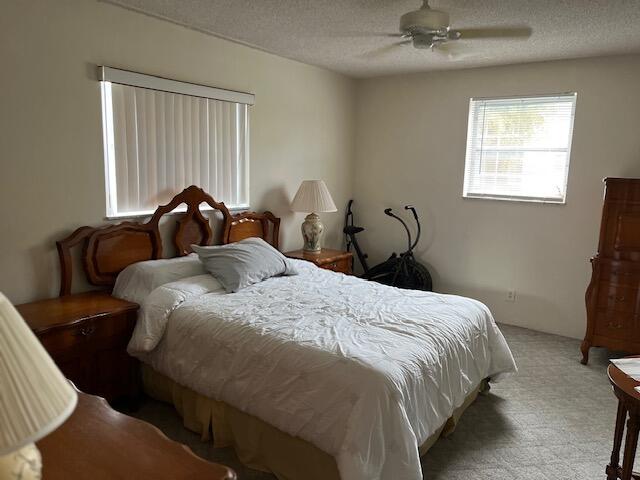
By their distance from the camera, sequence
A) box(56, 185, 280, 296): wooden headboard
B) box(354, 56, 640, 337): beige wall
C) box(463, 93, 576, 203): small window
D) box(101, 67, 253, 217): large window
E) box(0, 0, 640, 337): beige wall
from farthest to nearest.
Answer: box(463, 93, 576, 203): small window
box(354, 56, 640, 337): beige wall
box(101, 67, 253, 217): large window
box(56, 185, 280, 296): wooden headboard
box(0, 0, 640, 337): beige wall

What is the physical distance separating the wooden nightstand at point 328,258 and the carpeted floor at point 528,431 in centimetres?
172

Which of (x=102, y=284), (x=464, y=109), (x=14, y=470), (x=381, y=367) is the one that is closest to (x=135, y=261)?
(x=102, y=284)

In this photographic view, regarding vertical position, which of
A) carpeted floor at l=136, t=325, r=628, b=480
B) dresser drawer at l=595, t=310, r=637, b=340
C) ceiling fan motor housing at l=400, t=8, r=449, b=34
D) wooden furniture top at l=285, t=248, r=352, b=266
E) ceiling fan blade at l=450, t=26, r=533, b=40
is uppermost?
ceiling fan motor housing at l=400, t=8, r=449, b=34

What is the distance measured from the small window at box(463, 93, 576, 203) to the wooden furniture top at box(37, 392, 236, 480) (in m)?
3.91

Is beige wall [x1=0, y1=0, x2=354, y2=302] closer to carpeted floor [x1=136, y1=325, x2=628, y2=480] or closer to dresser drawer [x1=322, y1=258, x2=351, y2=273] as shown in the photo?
carpeted floor [x1=136, y1=325, x2=628, y2=480]

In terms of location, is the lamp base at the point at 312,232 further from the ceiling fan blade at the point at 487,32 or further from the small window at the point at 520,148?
the ceiling fan blade at the point at 487,32

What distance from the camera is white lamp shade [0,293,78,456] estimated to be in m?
0.65

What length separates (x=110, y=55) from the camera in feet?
9.37

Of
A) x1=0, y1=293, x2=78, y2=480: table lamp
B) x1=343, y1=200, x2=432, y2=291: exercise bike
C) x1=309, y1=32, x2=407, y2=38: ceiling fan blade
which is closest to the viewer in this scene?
x1=0, y1=293, x2=78, y2=480: table lamp

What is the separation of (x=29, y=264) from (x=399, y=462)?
7.55 ft

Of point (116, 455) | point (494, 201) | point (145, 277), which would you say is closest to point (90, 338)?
point (145, 277)

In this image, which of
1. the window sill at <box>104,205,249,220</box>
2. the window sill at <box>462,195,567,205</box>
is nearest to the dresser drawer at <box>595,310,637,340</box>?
the window sill at <box>462,195,567,205</box>

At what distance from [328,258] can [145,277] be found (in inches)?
69.2

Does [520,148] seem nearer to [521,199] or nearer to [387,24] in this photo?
[521,199]
